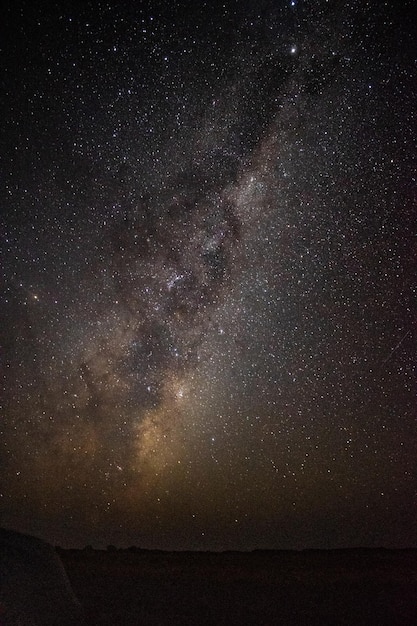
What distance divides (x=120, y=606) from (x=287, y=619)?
11.6 ft

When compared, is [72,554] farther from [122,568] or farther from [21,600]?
[21,600]

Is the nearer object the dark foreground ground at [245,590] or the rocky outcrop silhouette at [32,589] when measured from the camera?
the rocky outcrop silhouette at [32,589]

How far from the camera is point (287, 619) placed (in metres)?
10.3

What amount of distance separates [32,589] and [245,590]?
7299 mm

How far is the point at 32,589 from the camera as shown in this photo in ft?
28.8

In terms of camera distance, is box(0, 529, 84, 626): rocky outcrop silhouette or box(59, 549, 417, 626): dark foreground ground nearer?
box(0, 529, 84, 626): rocky outcrop silhouette

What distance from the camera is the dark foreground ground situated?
10188 mm

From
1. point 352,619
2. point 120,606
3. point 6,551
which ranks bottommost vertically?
point 352,619

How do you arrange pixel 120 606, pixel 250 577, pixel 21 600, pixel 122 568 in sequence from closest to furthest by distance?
pixel 21 600, pixel 120 606, pixel 250 577, pixel 122 568

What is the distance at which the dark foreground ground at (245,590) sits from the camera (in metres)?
10.2

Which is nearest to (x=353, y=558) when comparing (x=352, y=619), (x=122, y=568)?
(x=122, y=568)

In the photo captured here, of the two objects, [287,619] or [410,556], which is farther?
[410,556]

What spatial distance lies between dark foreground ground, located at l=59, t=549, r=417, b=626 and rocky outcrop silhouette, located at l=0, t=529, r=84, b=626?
680 mm

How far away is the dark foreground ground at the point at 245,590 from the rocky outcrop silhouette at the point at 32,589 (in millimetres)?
680
